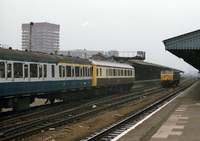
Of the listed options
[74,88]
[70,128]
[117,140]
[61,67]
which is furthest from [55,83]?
[117,140]

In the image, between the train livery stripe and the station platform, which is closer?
the station platform

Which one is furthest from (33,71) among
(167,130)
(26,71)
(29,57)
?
(167,130)

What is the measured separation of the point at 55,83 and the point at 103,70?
928cm

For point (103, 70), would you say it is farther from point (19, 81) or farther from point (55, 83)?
point (19, 81)

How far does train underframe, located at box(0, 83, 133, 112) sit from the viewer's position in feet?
53.4

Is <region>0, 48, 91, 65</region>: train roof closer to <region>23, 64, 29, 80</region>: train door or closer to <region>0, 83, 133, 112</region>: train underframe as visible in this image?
<region>23, 64, 29, 80</region>: train door

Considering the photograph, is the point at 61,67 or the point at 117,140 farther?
the point at 61,67

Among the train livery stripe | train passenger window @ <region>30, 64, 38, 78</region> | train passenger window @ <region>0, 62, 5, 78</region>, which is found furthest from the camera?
the train livery stripe

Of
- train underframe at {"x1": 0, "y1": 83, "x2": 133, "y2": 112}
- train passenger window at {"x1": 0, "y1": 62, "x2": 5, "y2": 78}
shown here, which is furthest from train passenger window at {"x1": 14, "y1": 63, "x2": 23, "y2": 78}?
train underframe at {"x1": 0, "y1": 83, "x2": 133, "y2": 112}

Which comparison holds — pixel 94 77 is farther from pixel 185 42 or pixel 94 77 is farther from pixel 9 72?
pixel 9 72

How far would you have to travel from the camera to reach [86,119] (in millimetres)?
16141

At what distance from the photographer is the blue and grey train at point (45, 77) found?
15.8m

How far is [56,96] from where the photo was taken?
2136 centimetres

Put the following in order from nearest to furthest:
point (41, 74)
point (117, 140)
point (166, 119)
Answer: point (117, 140) → point (166, 119) → point (41, 74)
